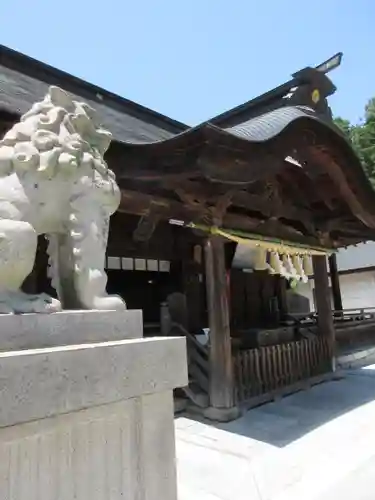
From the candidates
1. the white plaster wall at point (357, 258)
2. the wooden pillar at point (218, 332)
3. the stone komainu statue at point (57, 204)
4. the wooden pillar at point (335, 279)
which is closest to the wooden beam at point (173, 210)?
the wooden pillar at point (218, 332)

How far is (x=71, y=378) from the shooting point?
5.39ft

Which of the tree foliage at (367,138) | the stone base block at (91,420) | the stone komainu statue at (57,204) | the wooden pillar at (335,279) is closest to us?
the stone base block at (91,420)

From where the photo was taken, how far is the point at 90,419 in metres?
1.72

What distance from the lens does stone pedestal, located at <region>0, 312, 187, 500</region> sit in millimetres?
1495

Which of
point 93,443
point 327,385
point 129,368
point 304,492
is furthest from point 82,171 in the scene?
point 327,385

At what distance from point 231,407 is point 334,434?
1.31 m

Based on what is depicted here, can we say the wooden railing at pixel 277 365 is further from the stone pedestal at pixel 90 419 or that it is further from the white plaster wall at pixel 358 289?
the white plaster wall at pixel 358 289

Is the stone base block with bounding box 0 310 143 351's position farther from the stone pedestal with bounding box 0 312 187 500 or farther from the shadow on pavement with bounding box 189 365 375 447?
the shadow on pavement with bounding box 189 365 375 447

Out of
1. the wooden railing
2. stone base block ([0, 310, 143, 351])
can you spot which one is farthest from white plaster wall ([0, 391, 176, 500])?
the wooden railing

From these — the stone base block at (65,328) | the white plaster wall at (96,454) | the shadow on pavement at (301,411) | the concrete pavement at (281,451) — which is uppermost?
the stone base block at (65,328)

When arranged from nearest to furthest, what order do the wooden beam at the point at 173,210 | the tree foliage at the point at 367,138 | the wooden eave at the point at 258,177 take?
the wooden eave at the point at 258,177
the wooden beam at the point at 173,210
the tree foliage at the point at 367,138

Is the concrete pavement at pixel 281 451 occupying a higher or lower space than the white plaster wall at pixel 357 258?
lower

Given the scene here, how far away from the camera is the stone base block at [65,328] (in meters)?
1.66

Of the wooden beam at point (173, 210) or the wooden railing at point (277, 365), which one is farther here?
the wooden railing at point (277, 365)
